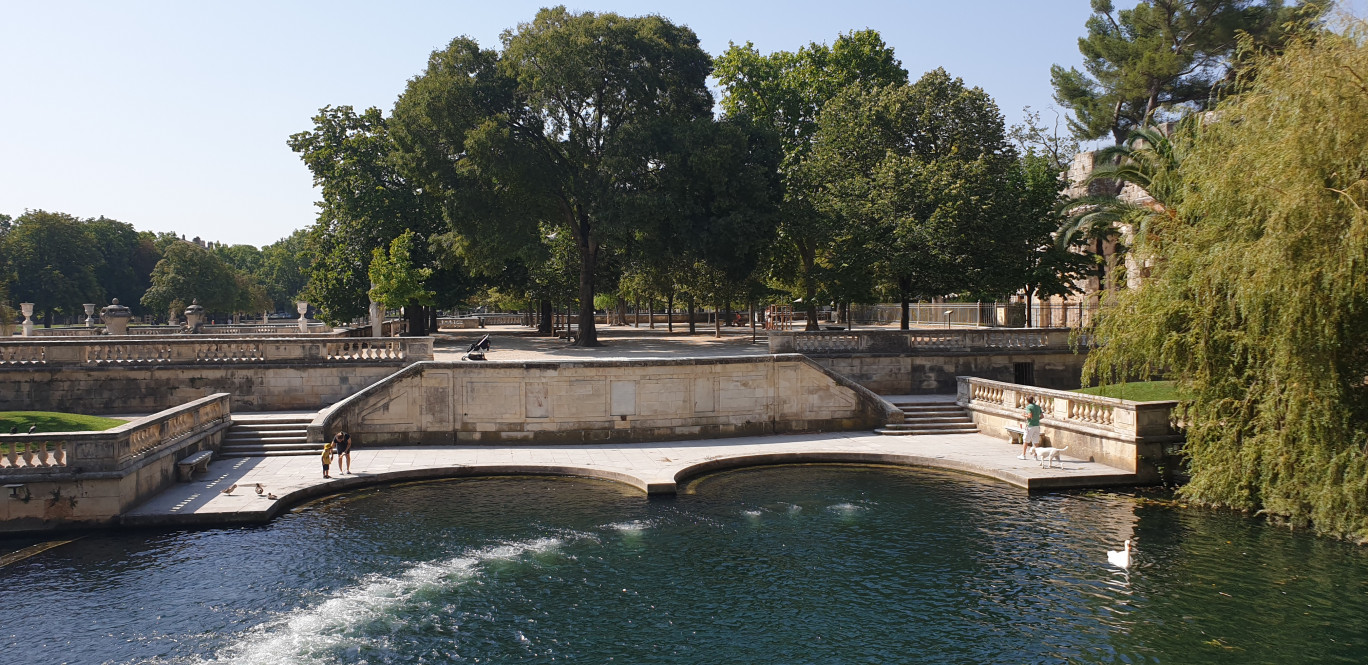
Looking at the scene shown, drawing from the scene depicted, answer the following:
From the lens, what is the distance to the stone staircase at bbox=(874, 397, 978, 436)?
90.3 ft

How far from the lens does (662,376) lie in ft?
88.0

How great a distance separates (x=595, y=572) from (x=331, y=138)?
38.7 m

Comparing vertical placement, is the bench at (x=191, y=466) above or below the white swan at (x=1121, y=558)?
above

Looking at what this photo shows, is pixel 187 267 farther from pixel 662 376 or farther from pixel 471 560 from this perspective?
Answer: pixel 471 560

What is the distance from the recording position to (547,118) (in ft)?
127

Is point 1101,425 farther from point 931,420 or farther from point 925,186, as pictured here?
point 925,186

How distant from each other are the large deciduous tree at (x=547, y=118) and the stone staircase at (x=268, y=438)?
14.4 m

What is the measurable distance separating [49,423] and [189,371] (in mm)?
6244

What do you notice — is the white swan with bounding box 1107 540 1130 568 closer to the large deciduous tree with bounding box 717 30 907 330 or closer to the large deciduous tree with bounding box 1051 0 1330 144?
the large deciduous tree with bounding box 717 30 907 330

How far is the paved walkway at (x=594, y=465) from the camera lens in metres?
18.6

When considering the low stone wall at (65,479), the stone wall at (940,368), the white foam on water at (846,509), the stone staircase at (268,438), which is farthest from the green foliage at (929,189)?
the low stone wall at (65,479)

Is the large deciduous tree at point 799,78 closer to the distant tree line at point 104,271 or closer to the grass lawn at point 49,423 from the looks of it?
the grass lawn at point 49,423

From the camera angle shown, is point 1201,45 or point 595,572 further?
point 1201,45

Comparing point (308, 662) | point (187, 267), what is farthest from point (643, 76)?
point (187, 267)
